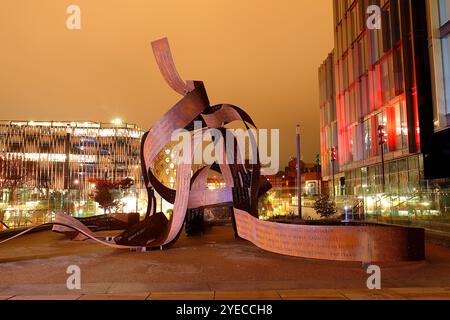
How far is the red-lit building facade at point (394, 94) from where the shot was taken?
26.9 metres

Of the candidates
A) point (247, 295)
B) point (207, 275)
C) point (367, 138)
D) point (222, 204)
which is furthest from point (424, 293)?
point (367, 138)

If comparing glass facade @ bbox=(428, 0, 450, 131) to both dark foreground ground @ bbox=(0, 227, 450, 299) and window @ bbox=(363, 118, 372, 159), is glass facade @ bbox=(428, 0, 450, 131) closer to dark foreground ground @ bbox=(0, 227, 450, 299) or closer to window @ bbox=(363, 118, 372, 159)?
window @ bbox=(363, 118, 372, 159)

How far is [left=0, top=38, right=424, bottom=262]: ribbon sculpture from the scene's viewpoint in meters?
10.5

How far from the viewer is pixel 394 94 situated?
33.3m

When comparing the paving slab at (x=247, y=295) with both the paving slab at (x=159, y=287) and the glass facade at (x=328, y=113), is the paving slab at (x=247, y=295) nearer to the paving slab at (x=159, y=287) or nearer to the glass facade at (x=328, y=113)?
the paving slab at (x=159, y=287)

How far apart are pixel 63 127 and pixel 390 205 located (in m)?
96.1

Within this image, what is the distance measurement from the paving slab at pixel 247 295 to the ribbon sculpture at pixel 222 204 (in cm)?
412

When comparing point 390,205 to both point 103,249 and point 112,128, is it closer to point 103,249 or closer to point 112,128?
point 103,249

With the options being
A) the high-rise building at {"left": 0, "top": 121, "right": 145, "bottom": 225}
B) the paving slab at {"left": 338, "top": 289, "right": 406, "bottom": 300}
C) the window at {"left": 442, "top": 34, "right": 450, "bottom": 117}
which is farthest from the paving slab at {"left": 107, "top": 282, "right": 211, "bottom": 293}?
the high-rise building at {"left": 0, "top": 121, "right": 145, "bottom": 225}

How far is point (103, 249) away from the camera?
47.7ft

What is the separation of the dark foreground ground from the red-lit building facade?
14.0 metres

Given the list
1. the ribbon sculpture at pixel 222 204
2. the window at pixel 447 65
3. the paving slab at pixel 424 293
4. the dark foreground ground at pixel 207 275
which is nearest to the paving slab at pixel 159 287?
the dark foreground ground at pixel 207 275
